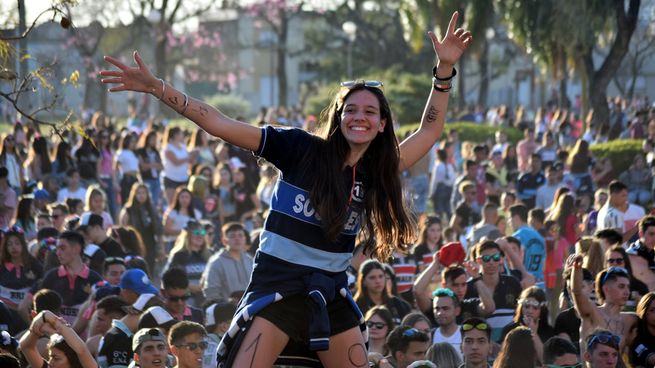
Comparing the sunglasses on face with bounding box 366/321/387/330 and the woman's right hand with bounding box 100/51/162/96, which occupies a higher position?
the woman's right hand with bounding box 100/51/162/96

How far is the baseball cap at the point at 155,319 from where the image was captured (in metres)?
8.34

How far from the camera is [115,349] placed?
8.17 meters

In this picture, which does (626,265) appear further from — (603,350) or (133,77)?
(133,77)

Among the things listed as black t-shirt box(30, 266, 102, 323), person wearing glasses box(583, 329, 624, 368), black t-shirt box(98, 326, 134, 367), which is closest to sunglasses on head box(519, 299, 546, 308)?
person wearing glasses box(583, 329, 624, 368)

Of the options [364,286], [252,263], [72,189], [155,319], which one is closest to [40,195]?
[72,189]

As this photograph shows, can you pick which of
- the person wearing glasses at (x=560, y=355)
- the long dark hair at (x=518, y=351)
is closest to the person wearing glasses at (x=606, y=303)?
the person wearing glasses at (x=560, y=355)

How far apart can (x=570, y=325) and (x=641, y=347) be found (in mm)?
Answer: 1253

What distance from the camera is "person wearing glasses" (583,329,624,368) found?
7664 mm

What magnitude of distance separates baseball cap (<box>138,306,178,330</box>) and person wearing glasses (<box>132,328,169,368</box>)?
0.94 meters

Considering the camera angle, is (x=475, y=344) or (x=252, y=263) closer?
Answer: (x=475, y=344)

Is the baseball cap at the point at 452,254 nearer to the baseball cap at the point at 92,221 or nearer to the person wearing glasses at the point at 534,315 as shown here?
the person wearing glasses at the point at 534,315

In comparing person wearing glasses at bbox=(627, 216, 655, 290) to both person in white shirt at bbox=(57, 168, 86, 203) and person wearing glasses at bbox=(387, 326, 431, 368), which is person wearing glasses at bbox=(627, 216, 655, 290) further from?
person in white shirt at bbox=(57, 168, 86, 203)

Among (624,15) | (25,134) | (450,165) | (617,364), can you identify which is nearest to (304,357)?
(617,364)

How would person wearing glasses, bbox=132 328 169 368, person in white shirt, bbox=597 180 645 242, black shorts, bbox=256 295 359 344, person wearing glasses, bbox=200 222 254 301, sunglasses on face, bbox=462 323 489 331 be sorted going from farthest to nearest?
person in white shirt, bbox=597 180 645 242, person wearing glasses, bbox=200 222 254 301, sunglasses on face, bbox=462 323 489 331, person wearing glasses, bbox=132 328 169 368, black shorts, bbox=256 295 359 344
